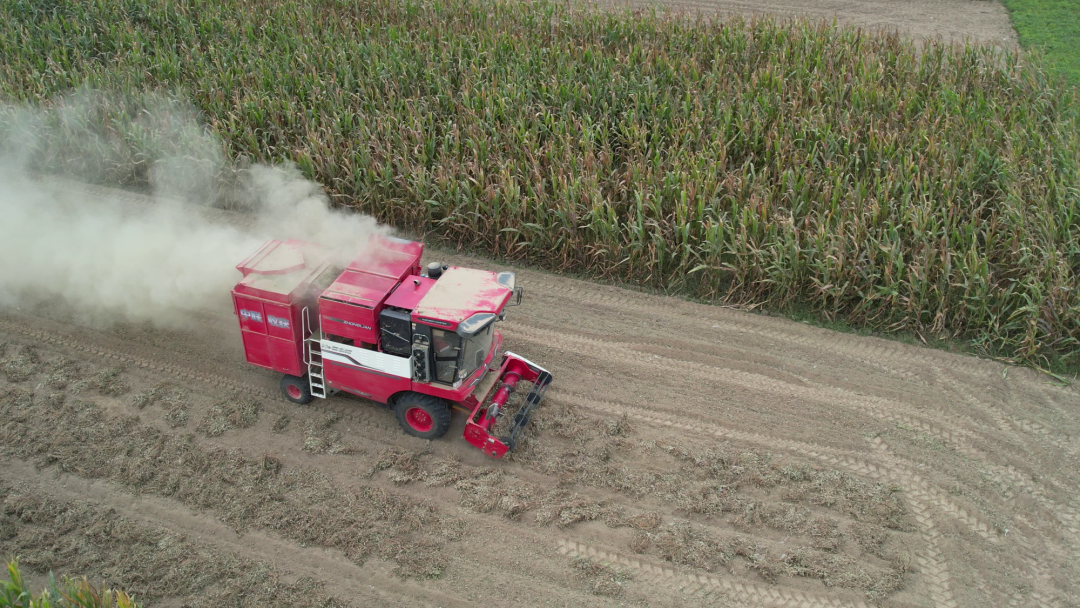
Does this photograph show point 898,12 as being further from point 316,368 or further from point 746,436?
Answer: point 316,368

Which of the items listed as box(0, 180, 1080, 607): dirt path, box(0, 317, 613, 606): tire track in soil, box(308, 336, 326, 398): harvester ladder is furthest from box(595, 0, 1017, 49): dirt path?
box(0, 317, 613, 606): tire track in soil

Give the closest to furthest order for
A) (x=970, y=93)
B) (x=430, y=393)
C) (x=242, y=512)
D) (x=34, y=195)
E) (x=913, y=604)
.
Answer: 1. (x=913, y=604)
2. (x=242, y=512)
3. (x=430, y=393)
4. (x=34, y=195)
5. (x=970, y=93)

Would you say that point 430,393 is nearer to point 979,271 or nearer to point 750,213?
point 750,213

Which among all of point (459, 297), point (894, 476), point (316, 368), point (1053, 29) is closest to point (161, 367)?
point (316, 368)

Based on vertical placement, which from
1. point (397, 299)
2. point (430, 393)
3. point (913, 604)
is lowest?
point (913, 604)

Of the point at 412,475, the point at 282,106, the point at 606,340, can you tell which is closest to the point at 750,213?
the point at 606,340

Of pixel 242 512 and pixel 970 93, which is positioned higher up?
pixel 970 93

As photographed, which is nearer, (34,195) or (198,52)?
(34,195)

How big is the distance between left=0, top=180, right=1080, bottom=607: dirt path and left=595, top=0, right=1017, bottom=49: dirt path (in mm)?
11768

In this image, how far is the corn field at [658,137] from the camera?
9531mm

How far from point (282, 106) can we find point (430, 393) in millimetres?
7459

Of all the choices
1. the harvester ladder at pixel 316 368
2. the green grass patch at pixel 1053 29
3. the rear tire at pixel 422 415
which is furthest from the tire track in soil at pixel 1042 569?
the green grass patch at pixel 1053 29

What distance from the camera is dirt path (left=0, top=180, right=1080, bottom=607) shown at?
6.39m

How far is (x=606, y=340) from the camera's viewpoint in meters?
9.12
